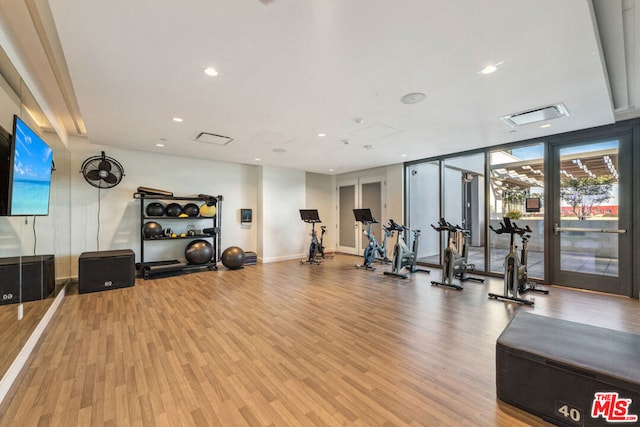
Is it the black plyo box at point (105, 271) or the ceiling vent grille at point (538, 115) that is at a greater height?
the ceiling vent grille at point (538, 115)

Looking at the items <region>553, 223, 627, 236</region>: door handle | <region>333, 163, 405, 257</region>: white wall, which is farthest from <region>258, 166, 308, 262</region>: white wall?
<region>553, 223, 627, 236</region>: door handle

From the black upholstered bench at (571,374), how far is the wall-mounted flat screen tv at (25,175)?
4090 millimetres

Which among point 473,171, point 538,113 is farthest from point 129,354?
point 473,171

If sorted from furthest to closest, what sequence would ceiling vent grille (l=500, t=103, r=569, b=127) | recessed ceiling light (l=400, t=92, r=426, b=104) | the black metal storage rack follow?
1. the black metal storage rack
2. ceiling vent grille (l=500, t=103, r=569, b=127)
3. recessed ceiling light (l=400, t=92, r=426, b=104)

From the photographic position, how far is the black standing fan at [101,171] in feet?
17.4

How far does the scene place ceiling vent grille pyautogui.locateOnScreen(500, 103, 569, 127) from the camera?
3.57 m

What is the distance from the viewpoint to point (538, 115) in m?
3.80

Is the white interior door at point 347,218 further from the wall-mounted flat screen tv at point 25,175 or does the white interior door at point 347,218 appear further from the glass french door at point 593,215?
the wall-mounted flat screen tv at point 25,175

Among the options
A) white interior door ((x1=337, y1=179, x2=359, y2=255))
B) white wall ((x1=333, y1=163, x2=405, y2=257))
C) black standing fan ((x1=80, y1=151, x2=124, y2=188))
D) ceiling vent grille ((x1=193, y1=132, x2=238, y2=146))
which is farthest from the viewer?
white interior door ((x1=337, y1=179, x2=359, y2=255))

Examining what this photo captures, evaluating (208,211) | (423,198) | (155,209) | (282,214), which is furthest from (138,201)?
(423,198)

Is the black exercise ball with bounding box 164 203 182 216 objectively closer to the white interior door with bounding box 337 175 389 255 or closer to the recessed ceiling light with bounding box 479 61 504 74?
the white interior door with bounding box 337 175 389 255

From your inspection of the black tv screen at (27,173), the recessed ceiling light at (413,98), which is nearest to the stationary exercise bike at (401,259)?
the recessed ceiling light at (413,98)

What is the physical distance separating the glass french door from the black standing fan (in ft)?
28.1

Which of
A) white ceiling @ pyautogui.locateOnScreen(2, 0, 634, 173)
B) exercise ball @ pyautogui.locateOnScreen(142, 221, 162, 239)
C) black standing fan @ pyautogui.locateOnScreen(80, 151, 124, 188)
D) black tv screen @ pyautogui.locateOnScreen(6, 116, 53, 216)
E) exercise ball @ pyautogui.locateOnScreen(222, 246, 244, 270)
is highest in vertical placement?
white ceiling @ pyautogui.locateOnScreen(2, 0, 634, 173)
